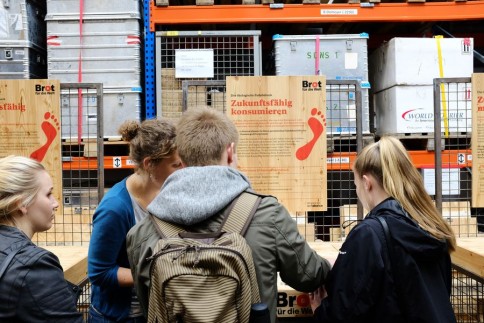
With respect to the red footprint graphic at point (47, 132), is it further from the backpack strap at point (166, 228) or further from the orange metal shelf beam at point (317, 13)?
the orange metal shelf beam at point (317, 13)

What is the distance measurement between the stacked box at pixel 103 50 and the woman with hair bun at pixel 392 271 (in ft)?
12.8

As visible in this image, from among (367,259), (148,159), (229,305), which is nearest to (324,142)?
(148,159)

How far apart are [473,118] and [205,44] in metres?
3.15

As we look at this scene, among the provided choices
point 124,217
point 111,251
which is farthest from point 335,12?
point 111,251

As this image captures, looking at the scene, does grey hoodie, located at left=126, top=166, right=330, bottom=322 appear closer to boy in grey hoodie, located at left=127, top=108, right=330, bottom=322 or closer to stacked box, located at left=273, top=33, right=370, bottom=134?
boy in grey hoodie, located at left=127, top=108, right=330, bottom=322

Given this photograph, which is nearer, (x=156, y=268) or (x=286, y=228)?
(x=156, y=268)

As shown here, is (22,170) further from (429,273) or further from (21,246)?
(429,273)

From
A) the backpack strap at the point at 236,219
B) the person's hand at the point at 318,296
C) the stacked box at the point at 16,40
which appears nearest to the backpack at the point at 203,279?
the backpack strap at the point at 236,219

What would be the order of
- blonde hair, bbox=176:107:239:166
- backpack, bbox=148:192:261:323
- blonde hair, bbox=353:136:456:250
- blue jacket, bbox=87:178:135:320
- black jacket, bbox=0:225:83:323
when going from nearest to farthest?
1. backpack, bbox=148:192:261:323
2. black jacket, bbox=0:225:83:323
3. blonde hair, bbox=176:107:239:166
4. blonde hair, bbox=353:136:456:250
5. blue jacket, bbox=87:178:135:320

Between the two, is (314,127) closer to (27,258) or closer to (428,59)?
(27,258)

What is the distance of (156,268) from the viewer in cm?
139

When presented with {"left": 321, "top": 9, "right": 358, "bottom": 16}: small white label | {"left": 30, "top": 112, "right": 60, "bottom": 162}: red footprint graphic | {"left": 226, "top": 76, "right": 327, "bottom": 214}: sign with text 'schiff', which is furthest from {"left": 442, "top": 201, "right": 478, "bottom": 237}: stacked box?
{"left": 30, "top": 112, "right": 60, "bottom": 162}: red footprint graphic

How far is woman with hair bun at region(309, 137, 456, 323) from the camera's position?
65.4 inches

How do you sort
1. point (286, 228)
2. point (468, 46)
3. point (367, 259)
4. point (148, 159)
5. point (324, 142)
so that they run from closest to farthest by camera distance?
1. point (286, 228)
2. point (367, 259)
3. point (148, 159)
4. point (324, 142)
5. point (468, 46)
